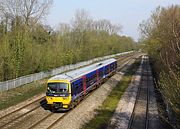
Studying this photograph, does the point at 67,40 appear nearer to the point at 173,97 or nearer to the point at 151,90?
the point at 151,90

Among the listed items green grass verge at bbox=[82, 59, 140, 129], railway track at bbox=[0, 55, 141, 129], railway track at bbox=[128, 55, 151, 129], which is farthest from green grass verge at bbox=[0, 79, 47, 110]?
railway track at bbox=[128, 55, 151, 129]

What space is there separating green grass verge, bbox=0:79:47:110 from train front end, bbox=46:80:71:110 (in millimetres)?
4176

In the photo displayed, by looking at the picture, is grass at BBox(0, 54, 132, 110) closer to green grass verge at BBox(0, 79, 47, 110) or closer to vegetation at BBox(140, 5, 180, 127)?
green grass verge at BBox(0, 79, 47, 110)

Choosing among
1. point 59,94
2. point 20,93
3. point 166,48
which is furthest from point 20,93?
point 166,48

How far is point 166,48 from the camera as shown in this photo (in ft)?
87.0

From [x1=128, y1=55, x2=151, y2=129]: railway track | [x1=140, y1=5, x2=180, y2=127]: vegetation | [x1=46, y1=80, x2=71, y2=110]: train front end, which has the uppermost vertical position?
[x1=140, y1=5, x2=180, y2=127]: vegetation

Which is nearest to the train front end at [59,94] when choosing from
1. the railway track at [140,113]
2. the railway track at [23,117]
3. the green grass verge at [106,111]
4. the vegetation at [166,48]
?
the railway track at [23,117]

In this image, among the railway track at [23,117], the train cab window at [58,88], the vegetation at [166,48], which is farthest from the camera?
the train cab window at [58,88]

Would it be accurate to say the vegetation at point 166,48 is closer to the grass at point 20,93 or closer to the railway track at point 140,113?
the railway track at point 140,113

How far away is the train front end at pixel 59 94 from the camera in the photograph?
20406 millimetres

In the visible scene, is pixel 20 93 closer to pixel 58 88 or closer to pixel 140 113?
pixel 58 88

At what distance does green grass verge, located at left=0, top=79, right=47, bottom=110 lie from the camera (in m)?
24.1

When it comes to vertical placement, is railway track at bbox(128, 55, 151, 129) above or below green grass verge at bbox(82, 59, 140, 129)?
below

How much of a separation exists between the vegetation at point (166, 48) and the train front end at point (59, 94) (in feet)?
20.5
